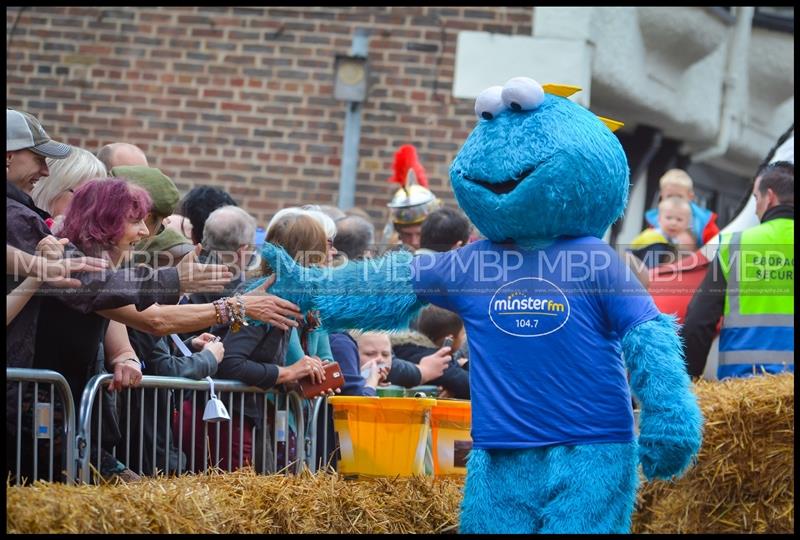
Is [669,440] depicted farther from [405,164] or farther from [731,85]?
[731,85]

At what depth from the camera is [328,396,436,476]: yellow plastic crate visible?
16.0 feet

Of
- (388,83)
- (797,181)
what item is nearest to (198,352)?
(797,181)

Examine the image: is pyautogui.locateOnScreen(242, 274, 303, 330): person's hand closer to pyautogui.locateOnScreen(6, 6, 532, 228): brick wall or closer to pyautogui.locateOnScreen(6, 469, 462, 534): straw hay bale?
pyautogui.locateOnScreen(6, 469, 462, 534): straw hay bale

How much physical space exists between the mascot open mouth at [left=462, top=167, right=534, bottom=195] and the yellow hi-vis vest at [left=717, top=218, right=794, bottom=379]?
7.85ft

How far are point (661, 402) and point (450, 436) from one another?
115cm

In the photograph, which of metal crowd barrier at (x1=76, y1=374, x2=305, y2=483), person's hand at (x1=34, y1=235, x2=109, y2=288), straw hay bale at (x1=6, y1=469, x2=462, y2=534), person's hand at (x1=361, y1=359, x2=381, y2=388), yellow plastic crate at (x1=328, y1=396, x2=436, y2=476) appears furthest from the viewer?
person's hand at (x1=361, y1=359, x2=381, y2=388)

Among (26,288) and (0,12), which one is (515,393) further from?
(0,12)

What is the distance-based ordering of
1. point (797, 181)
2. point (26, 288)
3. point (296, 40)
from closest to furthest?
point (26, 288) < point (797, 181) < point (296, 40)

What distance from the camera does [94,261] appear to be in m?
4.23

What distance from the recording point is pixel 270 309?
4.74 m

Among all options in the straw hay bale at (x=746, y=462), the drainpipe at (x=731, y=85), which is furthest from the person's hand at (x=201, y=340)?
the drainpipe at (x=731, y=85)

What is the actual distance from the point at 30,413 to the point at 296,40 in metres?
6.06

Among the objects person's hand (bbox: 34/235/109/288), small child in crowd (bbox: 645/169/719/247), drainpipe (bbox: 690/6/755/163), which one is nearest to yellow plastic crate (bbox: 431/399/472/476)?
person's hand (bbox: 34/235/109/288)

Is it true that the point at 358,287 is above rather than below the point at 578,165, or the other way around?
below
